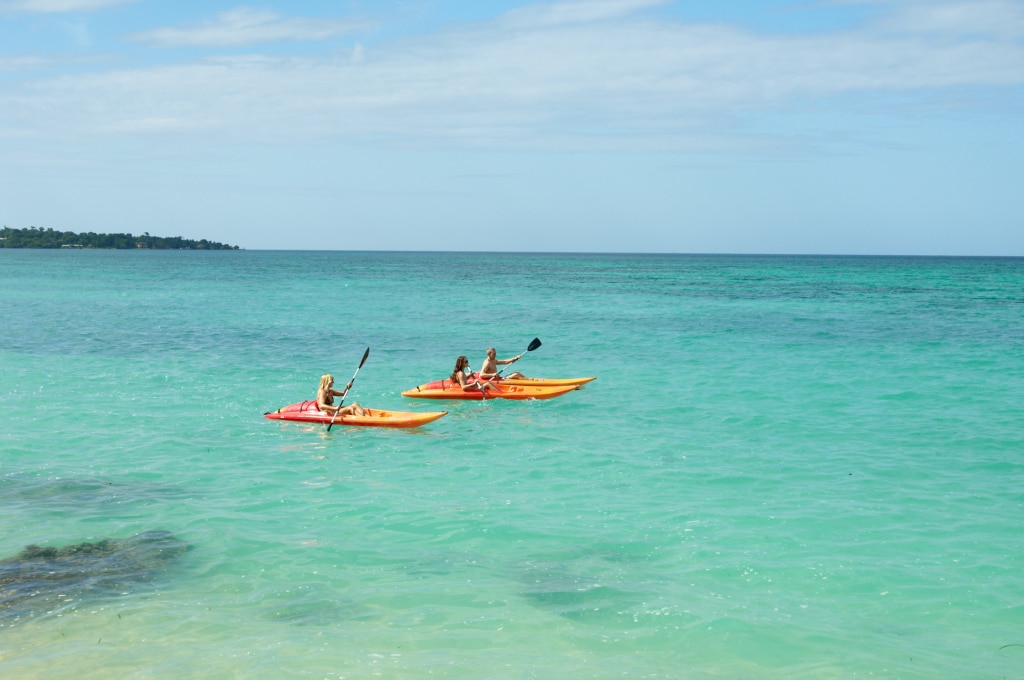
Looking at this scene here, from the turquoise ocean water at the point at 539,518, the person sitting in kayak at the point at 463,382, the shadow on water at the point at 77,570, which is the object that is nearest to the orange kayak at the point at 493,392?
the person sitting in kayak at the point at 463,382

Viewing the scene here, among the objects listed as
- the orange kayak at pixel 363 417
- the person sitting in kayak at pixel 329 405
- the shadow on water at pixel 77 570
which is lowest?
the shadow on water at pixel 77 570

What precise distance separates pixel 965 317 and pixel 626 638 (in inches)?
1444

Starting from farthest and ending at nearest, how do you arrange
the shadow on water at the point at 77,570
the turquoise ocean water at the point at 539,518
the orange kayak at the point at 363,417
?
the orange kayak at the point at 363,417, the shadow on water at the point at 77,570, the turquoise ocean water at the point at 539,518

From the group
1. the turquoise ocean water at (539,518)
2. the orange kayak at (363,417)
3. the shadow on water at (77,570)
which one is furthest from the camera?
the orange kayak at (363,417)

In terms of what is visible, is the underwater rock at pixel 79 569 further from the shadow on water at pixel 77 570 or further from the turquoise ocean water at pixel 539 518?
the turquoise ocean water at pixel 539 518

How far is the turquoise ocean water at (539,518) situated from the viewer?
26.8ft

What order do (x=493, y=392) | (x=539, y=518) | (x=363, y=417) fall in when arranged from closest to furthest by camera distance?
(x=539, y=518) → (x=363, y=417) → (x=493, y=392)

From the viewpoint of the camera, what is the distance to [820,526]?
11.4m

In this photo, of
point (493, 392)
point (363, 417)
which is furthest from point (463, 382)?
point (363, 417)

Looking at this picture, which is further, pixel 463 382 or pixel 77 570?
pixel 463 382

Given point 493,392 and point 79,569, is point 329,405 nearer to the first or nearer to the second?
point 493,392

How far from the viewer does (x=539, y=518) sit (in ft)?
38.2

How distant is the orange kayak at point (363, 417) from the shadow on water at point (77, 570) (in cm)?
620

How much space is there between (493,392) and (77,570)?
38.6 feet
